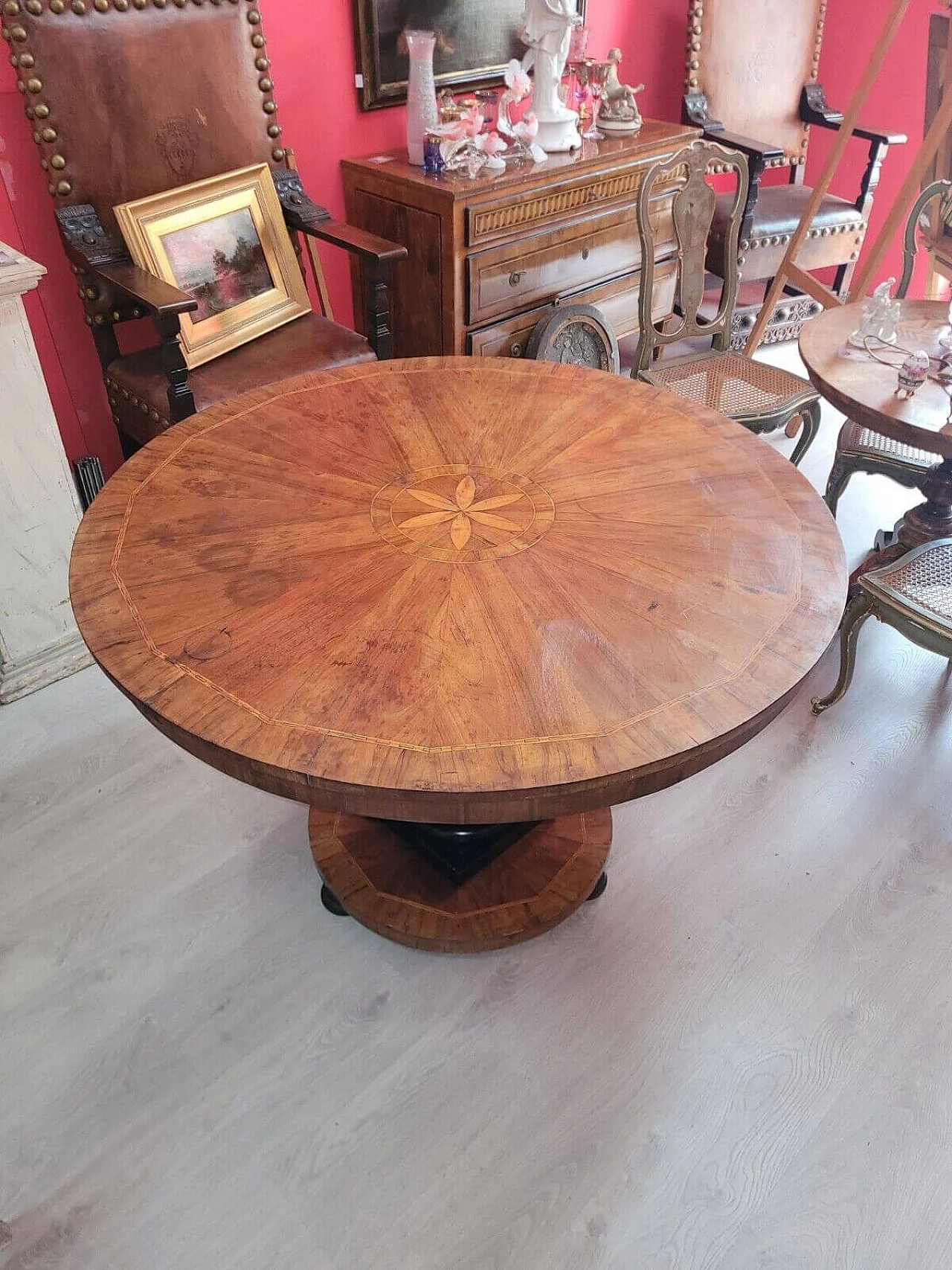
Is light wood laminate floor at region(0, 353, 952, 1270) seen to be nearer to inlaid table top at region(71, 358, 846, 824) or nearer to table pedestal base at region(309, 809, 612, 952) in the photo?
table pedestal base at region(309, 809, 612, 952)

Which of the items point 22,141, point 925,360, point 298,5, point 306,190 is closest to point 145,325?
point 22,141

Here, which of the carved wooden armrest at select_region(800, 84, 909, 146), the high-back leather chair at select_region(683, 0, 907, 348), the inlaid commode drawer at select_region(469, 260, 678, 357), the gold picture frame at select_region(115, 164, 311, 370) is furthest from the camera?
the carved wooden armrest at select_region(800, 84, 909, 146)

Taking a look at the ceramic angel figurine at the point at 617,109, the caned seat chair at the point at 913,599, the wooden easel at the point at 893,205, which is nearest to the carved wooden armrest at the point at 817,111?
the wooden easel at the point at 893,205

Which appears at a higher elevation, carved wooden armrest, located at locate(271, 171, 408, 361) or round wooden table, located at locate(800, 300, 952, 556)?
carved wooden armrest, located at locate(271, 171, 408, 361)

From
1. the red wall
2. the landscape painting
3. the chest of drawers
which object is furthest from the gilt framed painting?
the landscape painting

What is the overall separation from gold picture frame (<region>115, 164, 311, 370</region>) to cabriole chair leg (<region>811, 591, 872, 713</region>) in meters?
1.75

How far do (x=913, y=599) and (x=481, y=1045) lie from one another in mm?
1298

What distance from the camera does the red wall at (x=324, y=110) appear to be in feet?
7.66

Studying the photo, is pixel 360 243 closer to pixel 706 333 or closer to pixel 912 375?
pixel 706 333

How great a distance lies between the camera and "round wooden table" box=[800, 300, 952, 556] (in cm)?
203

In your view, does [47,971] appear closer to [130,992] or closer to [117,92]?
[130,992]

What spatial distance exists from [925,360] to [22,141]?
2.30 metres

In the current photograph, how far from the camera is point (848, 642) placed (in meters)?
2.13

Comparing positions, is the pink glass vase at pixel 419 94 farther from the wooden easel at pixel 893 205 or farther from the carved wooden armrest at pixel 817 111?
the carved wooden armrest at pixel 817 111
